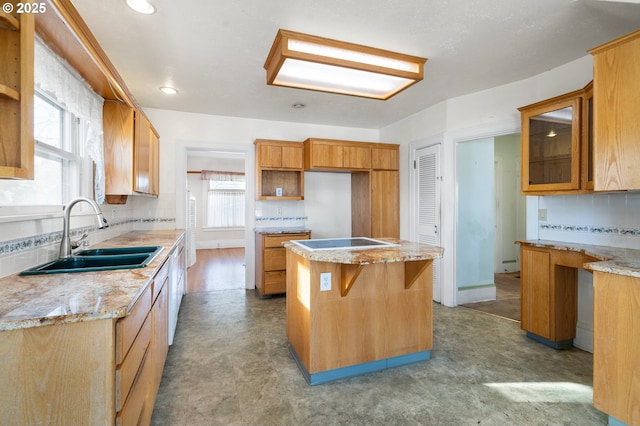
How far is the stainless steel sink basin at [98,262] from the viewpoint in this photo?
1559 millimetres

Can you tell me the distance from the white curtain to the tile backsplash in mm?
3961

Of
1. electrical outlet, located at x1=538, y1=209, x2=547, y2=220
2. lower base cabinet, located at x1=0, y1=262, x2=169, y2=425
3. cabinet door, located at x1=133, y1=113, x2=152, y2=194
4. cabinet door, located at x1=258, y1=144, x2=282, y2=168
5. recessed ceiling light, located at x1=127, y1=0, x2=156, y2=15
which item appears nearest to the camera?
lower base cabinet, located at x1=0, y1=262, x2=169, y2=425

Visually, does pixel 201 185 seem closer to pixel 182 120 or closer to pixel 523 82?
pixel 182 120

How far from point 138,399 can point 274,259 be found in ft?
9.10

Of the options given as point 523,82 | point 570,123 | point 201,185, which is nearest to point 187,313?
point 570,123

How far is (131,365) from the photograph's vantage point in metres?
1.21

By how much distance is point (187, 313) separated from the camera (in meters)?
3.47

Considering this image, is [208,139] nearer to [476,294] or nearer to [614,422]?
[476,294]

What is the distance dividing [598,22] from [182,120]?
4417 mm

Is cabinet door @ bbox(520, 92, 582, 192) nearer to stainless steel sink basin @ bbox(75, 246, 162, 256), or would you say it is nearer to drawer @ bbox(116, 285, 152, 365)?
drawer @ bbox(116, 285, 152, 365)

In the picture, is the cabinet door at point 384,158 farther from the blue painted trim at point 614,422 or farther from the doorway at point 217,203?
the doorway at point 217,203

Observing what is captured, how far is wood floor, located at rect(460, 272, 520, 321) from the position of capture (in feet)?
11.6

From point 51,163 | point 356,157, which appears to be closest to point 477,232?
point 356,157

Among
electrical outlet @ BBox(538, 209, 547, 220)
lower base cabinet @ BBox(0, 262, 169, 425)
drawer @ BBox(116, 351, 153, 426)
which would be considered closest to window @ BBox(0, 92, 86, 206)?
lower base cabinet @ BBox(0, 262, 169, 425)
